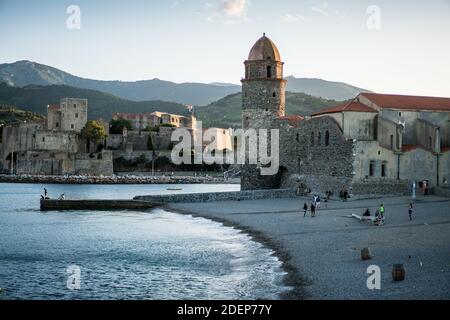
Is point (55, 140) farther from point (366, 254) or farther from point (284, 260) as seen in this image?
point (366, 254)

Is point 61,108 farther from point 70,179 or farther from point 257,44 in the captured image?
point 257,44

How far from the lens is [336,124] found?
3538 centimetres

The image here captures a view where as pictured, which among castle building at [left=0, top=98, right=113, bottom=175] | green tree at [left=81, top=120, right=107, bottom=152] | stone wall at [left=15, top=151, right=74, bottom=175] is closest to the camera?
castle building at [left=0, top=98, right=113, bottom=175]

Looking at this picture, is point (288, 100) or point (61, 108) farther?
point (288, 100)

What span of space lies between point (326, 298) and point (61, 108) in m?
81.3

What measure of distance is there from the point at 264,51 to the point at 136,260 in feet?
82.9

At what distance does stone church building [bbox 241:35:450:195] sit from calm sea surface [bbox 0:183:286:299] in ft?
Result: 33.2

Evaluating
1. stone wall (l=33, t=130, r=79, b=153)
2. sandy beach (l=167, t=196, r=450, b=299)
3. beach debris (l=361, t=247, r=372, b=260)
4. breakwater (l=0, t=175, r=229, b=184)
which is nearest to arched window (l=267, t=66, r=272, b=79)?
sandy beach (l=167, t=196, r=450, b=299)

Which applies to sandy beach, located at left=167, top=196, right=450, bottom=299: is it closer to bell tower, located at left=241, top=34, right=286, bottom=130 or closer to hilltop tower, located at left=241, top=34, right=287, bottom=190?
hilltop tower, located at left=241, top=34, right=287, bottom=190

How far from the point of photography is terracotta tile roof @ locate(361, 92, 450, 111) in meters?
37.1

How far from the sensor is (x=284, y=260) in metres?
18.8

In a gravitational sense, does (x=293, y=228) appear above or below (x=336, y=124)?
below
